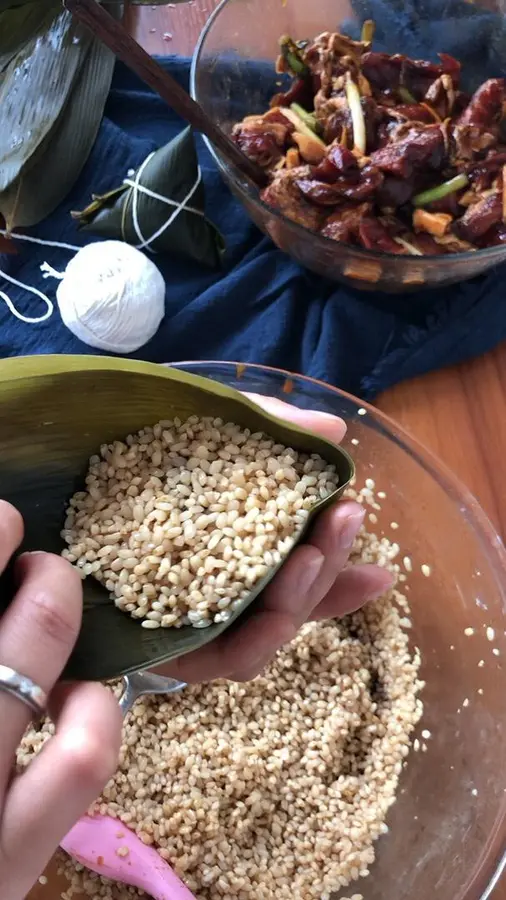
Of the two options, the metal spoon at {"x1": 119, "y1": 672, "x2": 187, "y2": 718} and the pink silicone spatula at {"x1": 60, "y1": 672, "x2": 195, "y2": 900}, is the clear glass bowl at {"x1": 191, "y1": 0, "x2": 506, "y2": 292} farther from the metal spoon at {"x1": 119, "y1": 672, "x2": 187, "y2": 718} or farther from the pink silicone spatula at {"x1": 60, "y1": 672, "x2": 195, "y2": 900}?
the pink silicone spatula at {"x1": 60, "y1": 672, "x2": 195, "y2": 900}

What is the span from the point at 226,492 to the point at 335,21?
0.99 meters

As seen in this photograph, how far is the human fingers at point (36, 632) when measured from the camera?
50 cm

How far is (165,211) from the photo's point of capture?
3.95 feet

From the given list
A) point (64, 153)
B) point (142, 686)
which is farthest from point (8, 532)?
point (64, 153)

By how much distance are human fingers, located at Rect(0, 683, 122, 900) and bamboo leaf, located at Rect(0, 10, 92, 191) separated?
998 mm

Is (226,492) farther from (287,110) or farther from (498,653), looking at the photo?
(287,110)

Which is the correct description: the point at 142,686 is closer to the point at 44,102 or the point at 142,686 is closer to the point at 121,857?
the point at 121,857

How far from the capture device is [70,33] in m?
1.26

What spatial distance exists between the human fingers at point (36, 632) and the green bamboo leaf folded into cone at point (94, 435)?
0.12 m

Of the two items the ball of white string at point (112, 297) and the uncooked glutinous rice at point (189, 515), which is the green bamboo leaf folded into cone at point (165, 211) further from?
the uncooked glutinous rice at point (189, 515)

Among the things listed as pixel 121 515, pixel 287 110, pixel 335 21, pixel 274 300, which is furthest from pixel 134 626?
pixel 335 21

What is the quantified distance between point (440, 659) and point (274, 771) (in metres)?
0.26

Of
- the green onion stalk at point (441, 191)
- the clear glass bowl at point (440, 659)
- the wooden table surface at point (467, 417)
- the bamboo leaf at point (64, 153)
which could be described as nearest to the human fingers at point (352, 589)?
the clear glass bowl at point (440, 659)

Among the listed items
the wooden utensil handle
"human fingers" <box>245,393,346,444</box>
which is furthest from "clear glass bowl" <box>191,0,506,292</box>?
"human fingers" <box>245,393,346,444</box>
